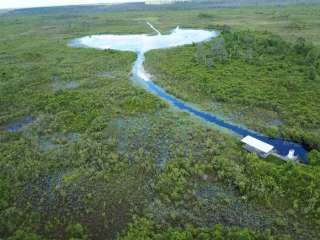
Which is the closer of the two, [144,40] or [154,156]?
[154,156]

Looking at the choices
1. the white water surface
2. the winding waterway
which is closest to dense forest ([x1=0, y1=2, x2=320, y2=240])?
the winding waterway

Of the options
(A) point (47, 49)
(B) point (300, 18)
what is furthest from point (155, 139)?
(B) point (300, 18)

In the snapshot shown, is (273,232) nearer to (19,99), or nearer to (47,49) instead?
(19,99)

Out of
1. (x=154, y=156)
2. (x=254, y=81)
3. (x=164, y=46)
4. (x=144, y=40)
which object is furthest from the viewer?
(x=144, y=40)

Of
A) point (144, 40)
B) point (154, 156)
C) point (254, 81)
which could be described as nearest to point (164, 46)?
point (144, 40)

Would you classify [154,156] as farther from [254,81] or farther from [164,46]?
[164,46]

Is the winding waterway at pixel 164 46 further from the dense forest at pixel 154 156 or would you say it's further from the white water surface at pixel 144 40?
the dense forest at pixel 154 156
